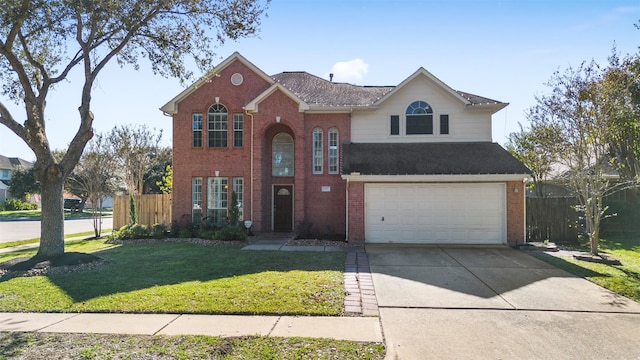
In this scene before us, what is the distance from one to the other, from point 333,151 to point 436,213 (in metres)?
5.35

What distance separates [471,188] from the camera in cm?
1423

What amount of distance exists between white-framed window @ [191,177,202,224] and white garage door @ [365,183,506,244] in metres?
8.03

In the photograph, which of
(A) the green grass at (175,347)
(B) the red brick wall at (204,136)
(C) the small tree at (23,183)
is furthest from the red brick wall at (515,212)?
(C) the small tree at (23,183)

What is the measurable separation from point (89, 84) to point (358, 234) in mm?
10417

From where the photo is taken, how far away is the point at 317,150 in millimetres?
16953

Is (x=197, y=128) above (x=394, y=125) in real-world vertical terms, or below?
above

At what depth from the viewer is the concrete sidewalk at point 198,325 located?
540 centimetres

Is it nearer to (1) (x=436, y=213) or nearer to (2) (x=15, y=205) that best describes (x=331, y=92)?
(1) (x=436, y=213)

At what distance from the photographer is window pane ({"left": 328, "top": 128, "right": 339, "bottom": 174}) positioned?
1684cm

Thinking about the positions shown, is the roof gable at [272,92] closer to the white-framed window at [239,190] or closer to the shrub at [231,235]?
the white-framed window at [239,190]

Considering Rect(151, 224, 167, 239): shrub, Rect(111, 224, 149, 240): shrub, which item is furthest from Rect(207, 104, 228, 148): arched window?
Rect(111, 224, 149, 240): shrub

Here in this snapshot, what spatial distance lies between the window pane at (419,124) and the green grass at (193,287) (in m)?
7.38

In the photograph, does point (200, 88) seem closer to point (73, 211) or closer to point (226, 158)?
point (226, 158)

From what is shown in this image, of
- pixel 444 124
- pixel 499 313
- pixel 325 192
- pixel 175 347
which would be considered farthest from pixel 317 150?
pixel 175 347
